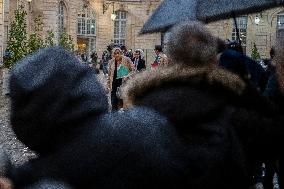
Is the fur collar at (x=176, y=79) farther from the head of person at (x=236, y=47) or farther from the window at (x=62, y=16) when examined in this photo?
the window at (x=62, y=16)

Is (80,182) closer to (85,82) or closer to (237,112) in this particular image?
(85,82)

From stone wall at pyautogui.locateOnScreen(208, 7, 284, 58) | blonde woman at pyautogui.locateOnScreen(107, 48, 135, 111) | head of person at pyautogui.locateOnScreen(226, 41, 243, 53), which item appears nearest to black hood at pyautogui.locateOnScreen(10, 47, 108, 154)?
head of person at pyautogui.locateOnScreen(226, 41, 243, 53)

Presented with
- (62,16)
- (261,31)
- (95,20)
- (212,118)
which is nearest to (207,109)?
(212,118)

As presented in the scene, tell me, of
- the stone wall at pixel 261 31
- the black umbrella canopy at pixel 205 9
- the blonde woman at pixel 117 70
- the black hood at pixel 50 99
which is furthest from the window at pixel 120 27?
the black hood at pixel 50 99

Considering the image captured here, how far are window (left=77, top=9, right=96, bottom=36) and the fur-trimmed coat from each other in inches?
1846

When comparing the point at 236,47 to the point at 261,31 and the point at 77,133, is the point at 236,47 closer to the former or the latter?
the point at 77,133

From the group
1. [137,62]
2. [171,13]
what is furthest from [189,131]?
[137,62]

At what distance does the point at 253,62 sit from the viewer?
18.0 ft

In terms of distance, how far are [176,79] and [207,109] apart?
21 cm

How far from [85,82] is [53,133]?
0.53ft

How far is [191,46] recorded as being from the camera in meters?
3.07

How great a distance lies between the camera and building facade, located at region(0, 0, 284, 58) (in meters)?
48.3

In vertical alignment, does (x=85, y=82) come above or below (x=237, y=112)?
above

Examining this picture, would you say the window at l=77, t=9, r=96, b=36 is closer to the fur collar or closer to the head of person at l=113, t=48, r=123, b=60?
the head of person at l=113, t=48, r=123, b=60
